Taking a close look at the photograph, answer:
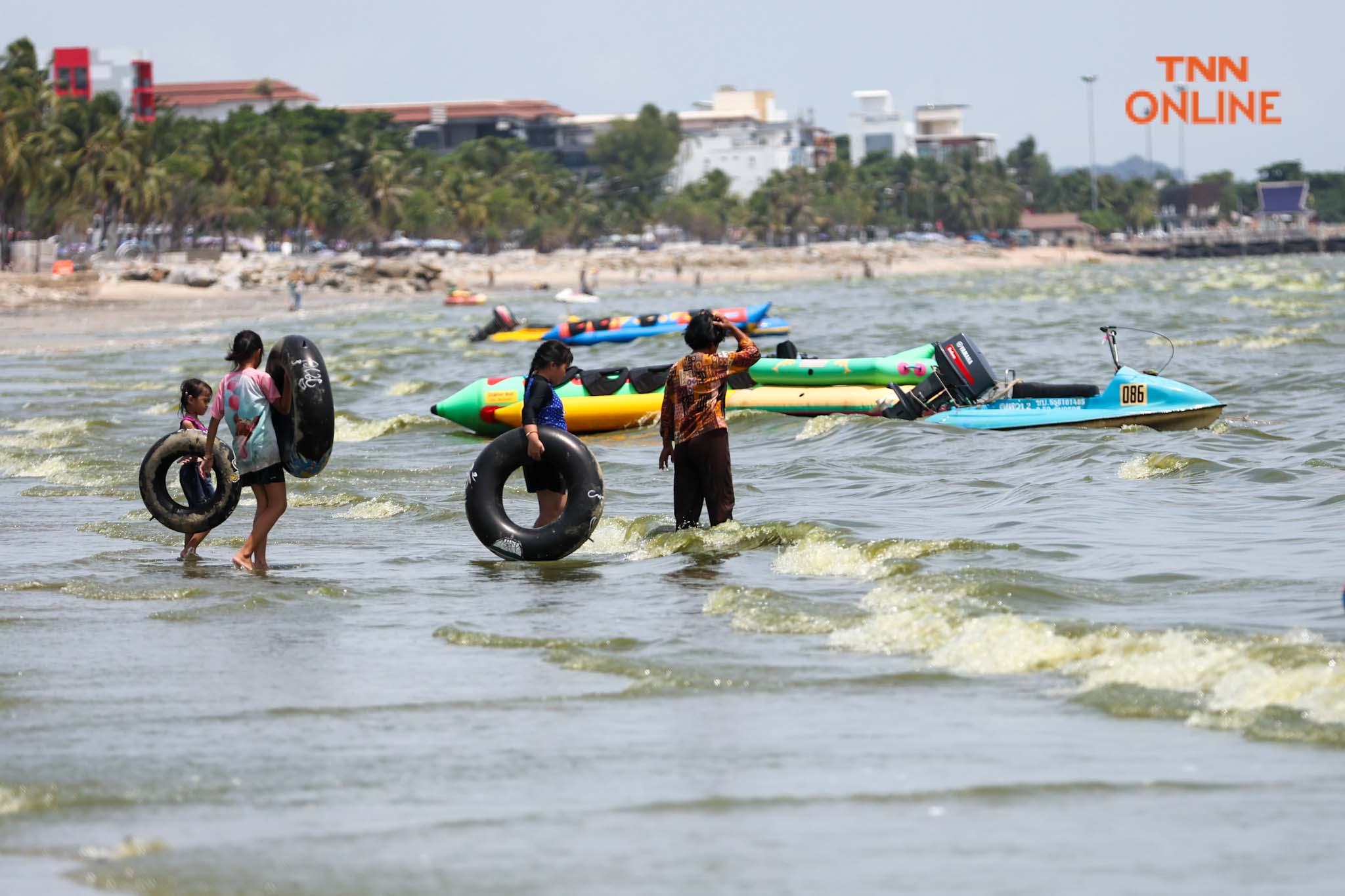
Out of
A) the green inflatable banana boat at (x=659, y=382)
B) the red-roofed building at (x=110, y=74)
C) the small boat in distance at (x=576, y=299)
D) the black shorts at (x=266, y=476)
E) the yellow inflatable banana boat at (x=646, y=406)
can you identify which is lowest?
the yellow inflatable banana boat at (x=646, y=406)

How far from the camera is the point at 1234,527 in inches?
468

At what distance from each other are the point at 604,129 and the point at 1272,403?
163672 millimetres

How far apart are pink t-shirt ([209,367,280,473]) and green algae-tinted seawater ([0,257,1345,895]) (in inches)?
30.3

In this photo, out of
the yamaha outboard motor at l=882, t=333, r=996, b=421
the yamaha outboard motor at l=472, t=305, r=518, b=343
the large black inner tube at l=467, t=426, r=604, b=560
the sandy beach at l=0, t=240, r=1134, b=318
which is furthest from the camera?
the sandy beach at l=0, t=240, r=1134, b=318

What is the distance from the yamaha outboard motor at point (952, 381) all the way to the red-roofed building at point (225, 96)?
5755 inches

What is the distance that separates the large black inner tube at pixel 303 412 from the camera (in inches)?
407

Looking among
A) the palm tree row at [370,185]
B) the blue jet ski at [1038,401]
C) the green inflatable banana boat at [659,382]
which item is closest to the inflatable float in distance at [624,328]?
the green inflatable banana boat at [659,382]

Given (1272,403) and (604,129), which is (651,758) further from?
(604,129)

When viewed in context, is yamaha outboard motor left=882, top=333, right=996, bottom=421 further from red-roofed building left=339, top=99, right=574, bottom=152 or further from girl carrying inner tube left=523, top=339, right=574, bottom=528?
red-roofed building left=339, top=99, right=574, bottom=152

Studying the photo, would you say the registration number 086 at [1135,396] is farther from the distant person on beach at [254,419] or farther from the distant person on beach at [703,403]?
the distant person on beach at [254,419]

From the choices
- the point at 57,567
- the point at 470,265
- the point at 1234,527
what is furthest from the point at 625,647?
the point at 470,265

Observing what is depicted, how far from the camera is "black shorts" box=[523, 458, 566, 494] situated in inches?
427

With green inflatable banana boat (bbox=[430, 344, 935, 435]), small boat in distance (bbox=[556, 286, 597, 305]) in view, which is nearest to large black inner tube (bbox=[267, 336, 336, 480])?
green inflatable banana boat (bbox=[430, 344, 935, 435])

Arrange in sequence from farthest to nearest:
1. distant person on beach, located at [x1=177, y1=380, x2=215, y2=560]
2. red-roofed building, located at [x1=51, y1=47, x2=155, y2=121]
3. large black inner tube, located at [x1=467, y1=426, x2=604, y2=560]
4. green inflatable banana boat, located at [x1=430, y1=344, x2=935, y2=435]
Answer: red-roofed building, located at [x1=51, y1=47, x2=155, y2=121]
green inflatable banana boat, located at [x1=430, y1=344, x2=935, y2=435]
distant person on beach, located at [x1=177, y1=380, x2=215, y2=560]
large black inner tube, located at [x1=467, y1=426, x2=604, y2=560]
